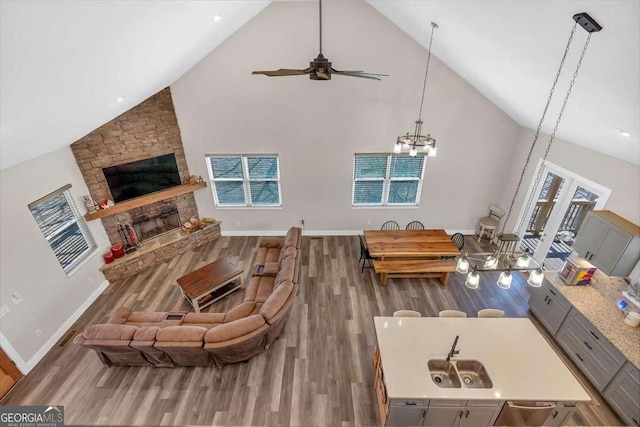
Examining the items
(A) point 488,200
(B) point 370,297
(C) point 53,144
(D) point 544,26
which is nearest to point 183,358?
(B) point 370,297

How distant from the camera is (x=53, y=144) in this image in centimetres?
467

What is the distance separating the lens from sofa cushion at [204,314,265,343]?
405cm

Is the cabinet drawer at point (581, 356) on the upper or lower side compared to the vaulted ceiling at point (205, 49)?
lower

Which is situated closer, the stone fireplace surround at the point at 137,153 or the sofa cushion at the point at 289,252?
the sofa cushion at the point at 289,252

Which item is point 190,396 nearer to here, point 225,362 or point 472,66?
point 225,362

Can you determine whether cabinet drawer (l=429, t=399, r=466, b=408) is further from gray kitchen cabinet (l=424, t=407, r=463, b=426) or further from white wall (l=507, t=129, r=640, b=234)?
white wall (l=507, t=129, r=640, b=234)

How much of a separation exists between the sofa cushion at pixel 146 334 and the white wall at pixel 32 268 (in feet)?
6.59

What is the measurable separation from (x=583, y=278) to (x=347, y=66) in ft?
18.6

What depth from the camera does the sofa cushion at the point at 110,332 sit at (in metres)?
4.10

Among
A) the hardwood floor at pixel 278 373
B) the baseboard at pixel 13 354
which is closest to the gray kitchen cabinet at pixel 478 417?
the hardwood floor at pixel 278 373

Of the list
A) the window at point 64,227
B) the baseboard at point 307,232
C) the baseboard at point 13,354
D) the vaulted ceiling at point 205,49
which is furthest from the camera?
the baseboard at point 307,232

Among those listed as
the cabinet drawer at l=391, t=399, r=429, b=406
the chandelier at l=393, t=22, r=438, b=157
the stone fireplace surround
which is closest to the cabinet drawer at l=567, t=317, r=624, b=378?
the cabinet drawer at l=391, t=399, r=429, b=406

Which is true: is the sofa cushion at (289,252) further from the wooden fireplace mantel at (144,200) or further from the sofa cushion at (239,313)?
the wooden fireplace mantel at (144,200)

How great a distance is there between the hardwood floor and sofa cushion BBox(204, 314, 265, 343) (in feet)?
2.80
